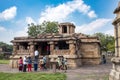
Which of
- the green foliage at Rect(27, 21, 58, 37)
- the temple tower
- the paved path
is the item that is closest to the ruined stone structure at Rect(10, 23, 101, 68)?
the temple tower

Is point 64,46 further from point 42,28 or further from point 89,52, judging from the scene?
point 42,28

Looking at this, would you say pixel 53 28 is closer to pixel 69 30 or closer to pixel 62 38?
pixel 69 30

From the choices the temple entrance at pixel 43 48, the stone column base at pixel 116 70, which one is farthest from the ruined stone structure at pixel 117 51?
the temple entrance at pixel 43 48

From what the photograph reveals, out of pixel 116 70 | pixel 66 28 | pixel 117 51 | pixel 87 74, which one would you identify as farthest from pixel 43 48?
pixel 116 70

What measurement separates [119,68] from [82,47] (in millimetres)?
22784

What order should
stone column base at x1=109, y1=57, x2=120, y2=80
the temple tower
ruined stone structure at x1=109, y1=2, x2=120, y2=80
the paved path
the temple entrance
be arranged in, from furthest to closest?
the temple tower
the temple entrance
the paved path
ruined stone structure at x1=109, y1=2, x2=120, y2=80
stone column base at x1=109, y1=57, x2=120, y2=80

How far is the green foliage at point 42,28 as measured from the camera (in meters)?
62.3

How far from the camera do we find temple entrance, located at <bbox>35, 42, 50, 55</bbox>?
102ft

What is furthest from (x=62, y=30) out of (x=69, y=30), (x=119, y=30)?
(x=119, y=30)

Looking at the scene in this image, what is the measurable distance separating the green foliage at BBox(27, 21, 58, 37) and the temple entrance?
30325mm

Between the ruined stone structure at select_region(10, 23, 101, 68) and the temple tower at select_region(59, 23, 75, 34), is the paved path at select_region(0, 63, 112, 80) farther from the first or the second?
the temple tower at select_region(59, 23, 75, 34)

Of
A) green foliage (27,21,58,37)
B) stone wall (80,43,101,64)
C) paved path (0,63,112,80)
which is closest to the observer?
paved path (0,63,112,80)

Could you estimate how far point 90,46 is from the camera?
32719 mm

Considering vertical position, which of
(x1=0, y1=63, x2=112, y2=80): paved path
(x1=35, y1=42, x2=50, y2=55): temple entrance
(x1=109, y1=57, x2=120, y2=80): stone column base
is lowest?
(x1=0, y1=63, x2=112, y2=80): paved path
